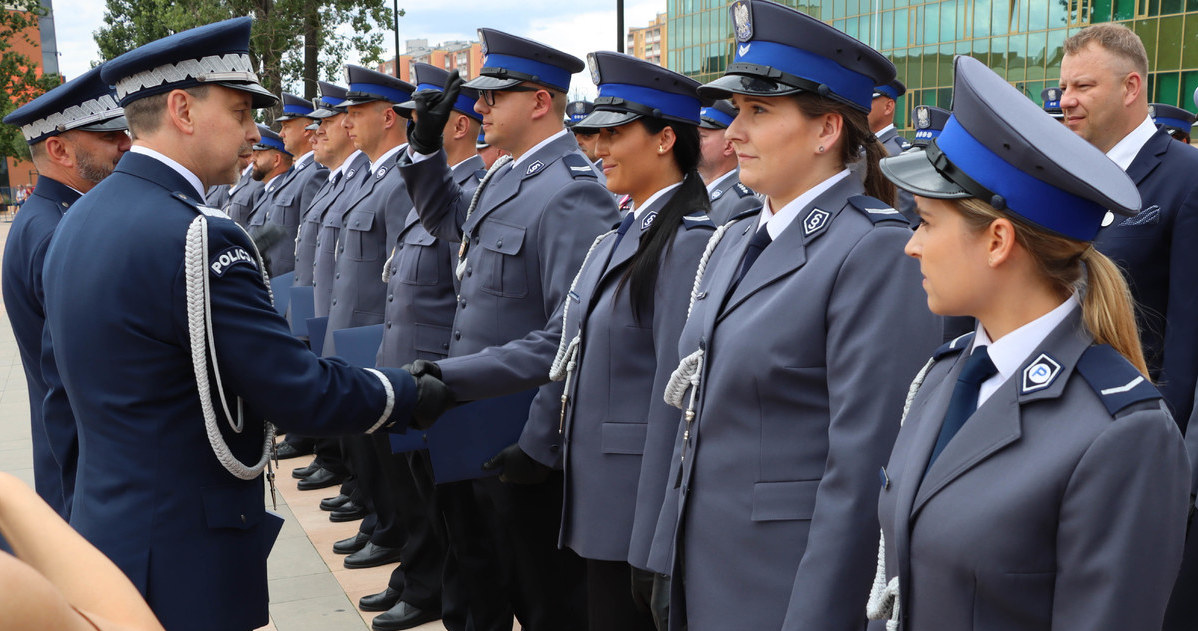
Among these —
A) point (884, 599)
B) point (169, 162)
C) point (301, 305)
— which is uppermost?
point (169, 162)

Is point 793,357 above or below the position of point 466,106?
below

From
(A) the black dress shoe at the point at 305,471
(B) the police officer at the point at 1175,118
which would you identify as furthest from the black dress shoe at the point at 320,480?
(B) the police officer at the point at 1175,118

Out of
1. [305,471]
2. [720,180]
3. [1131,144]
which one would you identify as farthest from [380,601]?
[1131,144]

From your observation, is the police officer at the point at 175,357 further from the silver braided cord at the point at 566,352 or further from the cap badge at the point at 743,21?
the cap badge at the point at 743,21

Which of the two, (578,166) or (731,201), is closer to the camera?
(578,166)

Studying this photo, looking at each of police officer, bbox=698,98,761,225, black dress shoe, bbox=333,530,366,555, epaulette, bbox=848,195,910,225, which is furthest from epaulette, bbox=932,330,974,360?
black dress shoe, bbox=333,530,366,555

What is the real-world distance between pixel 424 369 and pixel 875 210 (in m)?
1.39

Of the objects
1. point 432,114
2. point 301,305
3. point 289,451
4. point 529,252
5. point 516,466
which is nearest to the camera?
point 516,466

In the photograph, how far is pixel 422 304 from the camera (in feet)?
14.5

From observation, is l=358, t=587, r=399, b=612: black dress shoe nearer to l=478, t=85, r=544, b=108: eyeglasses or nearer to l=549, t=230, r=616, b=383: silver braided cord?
l=549, t=230, r=616, b=383: silver braided cord

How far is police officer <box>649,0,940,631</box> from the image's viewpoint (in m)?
2.09

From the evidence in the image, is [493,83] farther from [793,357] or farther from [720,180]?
[720,180]

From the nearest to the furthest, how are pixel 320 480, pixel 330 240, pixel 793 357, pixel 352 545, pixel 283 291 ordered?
pixel 793 357, pixel 352 545, pixel 330 240, pixel 283 291, pixel 320 480

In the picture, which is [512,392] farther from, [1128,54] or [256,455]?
[1128,54]
